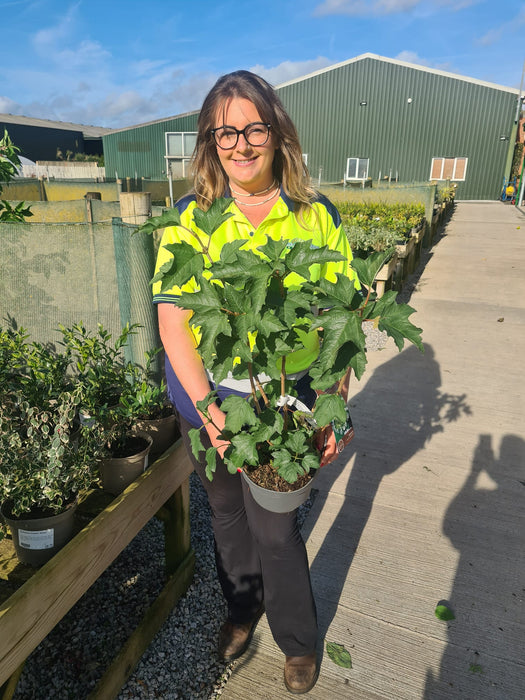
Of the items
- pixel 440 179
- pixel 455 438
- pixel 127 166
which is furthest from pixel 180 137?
pixel 455 438

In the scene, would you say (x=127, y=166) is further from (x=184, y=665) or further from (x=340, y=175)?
(x=184, y=665)

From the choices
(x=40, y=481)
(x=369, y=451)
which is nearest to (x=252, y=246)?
(x=40, y=481)

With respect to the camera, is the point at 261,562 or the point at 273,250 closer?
the point at 273,250

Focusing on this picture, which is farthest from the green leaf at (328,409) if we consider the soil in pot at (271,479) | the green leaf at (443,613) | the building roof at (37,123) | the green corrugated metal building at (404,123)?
the building roof at (37,123)

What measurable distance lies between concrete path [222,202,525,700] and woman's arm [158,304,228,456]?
105 cm

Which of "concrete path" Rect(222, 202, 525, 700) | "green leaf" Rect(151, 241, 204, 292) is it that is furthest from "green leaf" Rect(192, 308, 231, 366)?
"concrete path" Rect(222, 202, 525, 700)

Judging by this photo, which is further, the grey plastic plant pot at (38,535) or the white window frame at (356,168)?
the white window frame at (356,168)

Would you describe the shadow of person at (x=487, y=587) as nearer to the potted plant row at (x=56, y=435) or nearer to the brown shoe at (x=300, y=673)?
the brown shoe at (x=300, y=673)

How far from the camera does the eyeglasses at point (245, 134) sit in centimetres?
165

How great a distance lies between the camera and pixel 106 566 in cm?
176

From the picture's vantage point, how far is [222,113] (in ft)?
5.46

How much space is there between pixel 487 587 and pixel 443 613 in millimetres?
298

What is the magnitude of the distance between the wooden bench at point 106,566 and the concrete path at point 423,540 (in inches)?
16.7

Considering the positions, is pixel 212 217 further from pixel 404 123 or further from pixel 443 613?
pixel 404 123
